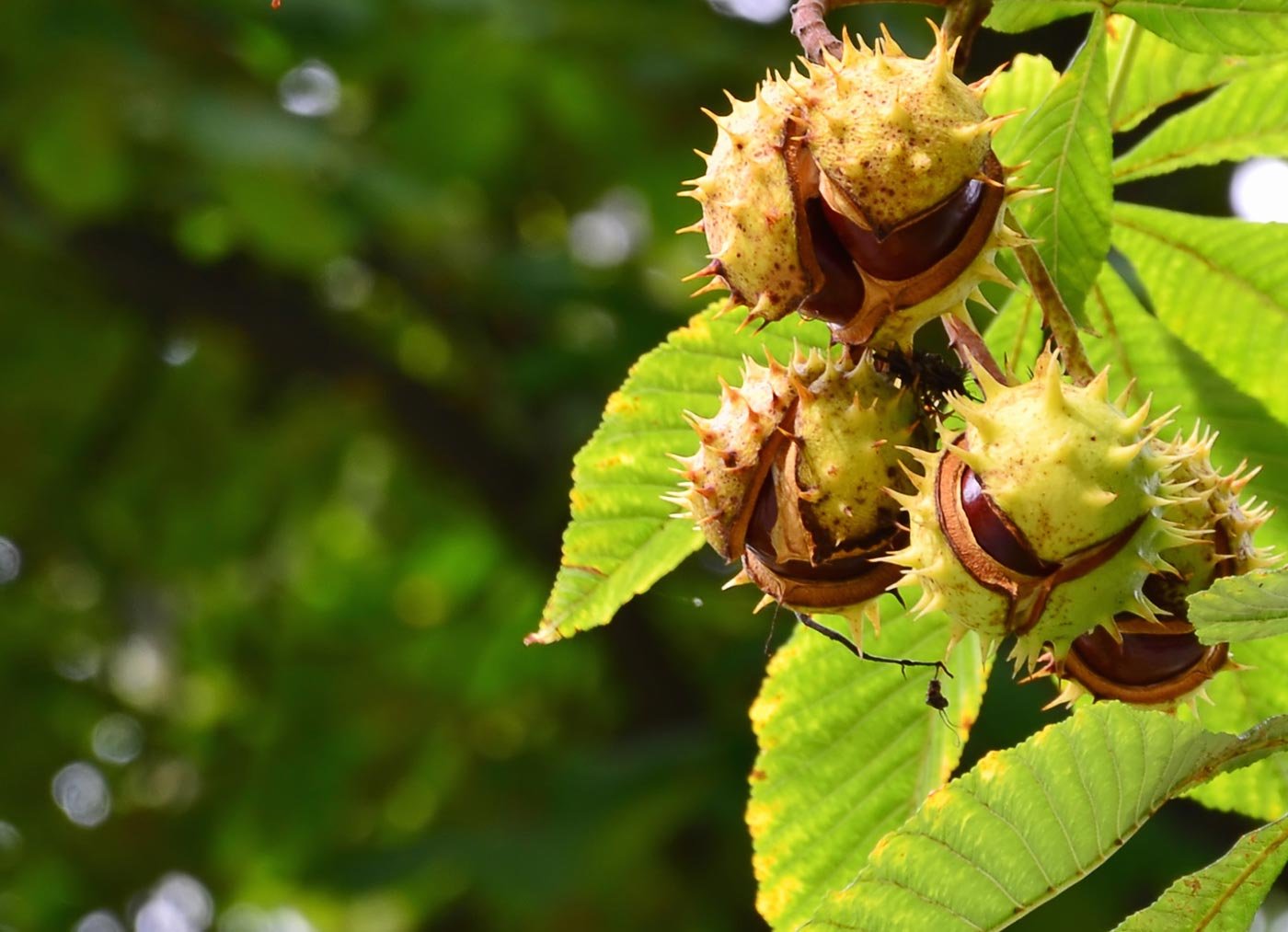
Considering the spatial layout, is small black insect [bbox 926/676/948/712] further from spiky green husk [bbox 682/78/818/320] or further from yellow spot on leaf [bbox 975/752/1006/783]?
spiky green husk [bbox 682/78/818/320]

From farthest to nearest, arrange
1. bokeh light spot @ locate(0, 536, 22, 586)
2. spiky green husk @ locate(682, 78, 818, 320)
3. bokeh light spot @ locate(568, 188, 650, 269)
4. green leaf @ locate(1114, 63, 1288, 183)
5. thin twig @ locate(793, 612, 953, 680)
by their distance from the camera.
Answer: bokeh light spot @ locate(0, 536, 22, 586), bokeh light spot @ locate(568, 188, 650, 269), green leaf @ locate(1114, 63, 1288, 183), thin twig @ locate(793, 612, 953, 680), spiky green husk @ locate(682, 78, 818, 320)

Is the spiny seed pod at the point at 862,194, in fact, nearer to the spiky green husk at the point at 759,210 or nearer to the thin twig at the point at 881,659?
the spiky green husk at the point at 759,210

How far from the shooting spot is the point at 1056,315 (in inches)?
47.6

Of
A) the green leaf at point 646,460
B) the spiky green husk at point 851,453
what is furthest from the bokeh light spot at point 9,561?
the spiky green husk at point 851,453

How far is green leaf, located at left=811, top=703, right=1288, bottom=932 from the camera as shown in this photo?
1.07 m

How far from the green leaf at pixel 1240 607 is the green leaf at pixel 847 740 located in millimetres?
523

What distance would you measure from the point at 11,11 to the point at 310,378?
140cm

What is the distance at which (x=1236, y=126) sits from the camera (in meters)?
1.66

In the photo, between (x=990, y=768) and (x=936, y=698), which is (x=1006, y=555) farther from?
(x=936, y=698)

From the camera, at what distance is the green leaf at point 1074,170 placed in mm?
1294

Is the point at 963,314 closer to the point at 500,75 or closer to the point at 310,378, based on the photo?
the point at 500,75

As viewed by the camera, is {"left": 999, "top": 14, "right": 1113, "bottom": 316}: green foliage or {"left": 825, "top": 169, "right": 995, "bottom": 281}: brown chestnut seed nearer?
Result: {"left": 825, "top": 169, "right": 995, "bottom": 281}: brown chestnut seed

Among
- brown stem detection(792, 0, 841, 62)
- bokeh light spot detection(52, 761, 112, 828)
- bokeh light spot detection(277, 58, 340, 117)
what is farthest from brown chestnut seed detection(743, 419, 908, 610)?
bokeh light spot detection(52, 761, 112, 828)

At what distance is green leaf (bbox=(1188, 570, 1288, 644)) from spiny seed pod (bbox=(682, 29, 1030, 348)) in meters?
0.29
